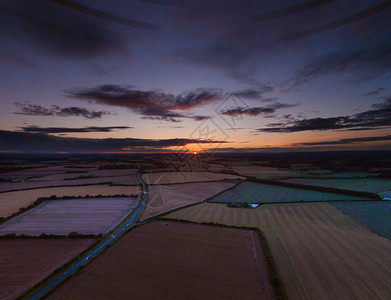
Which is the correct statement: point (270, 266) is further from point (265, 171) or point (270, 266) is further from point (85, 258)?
point (265, 171)

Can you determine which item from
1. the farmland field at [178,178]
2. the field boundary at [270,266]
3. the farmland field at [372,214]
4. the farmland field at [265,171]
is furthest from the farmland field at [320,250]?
the farmland field at [265,171]

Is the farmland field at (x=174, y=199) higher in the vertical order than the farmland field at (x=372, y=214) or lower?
higher

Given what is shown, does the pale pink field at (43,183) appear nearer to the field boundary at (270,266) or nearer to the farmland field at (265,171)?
the field boundary at (270,266)

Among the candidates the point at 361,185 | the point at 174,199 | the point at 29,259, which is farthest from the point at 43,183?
the point at 361,185

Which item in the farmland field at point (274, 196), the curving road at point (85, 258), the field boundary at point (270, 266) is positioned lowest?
the farmland field at point (274, 196)

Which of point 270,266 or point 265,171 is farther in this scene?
Answer: point 265,171
